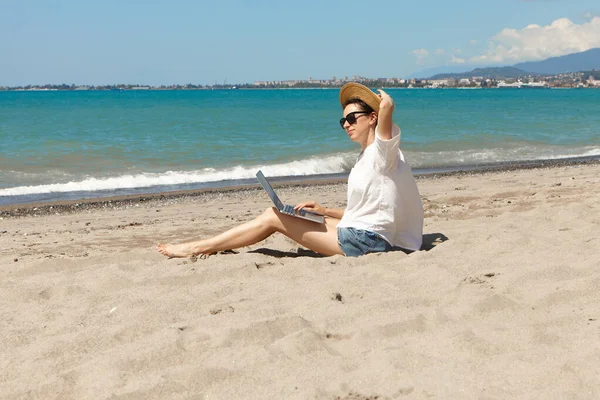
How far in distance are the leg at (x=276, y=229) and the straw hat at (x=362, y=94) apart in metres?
1.02

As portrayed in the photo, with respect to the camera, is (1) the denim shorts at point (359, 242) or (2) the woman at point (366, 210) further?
(1) the denim shorts at point (359, 242)

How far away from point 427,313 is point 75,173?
1485 centimetres

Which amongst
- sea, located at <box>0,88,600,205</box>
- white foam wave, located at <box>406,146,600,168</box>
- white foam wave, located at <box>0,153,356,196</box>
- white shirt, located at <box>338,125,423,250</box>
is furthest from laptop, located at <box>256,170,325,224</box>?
white foam wave, located at <box>406,146,600,168</box>

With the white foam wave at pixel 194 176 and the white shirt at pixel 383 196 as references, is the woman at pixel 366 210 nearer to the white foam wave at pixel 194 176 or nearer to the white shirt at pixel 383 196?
the white shirt at pixel 383 196

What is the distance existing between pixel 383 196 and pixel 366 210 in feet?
0.58

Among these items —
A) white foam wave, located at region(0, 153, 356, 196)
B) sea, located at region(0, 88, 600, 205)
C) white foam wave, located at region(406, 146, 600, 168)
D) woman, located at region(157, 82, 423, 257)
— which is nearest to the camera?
woman, located at region(157, 82, 423, 257)

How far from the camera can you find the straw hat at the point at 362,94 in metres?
5.14

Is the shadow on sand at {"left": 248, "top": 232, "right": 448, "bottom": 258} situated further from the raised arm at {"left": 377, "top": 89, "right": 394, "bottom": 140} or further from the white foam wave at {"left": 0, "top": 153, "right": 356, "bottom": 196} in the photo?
the white foam wave at {"left": 0, "top": 153, "right": 356, "bottom": 196}

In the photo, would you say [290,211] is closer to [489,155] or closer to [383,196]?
[383,196]

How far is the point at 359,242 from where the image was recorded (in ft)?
17.2

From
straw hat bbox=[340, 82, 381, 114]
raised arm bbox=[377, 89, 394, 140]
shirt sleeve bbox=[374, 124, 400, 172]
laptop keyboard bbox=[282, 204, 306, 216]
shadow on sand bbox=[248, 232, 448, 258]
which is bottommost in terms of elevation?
shadow on sand bbox=[248, 232, 448, 258]

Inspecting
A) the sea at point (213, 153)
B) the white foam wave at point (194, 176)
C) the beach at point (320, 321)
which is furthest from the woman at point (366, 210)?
the white foam wave at point (194, 176)

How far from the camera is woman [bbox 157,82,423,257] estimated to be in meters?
5.00

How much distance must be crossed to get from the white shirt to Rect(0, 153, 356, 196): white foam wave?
35.4 feet
